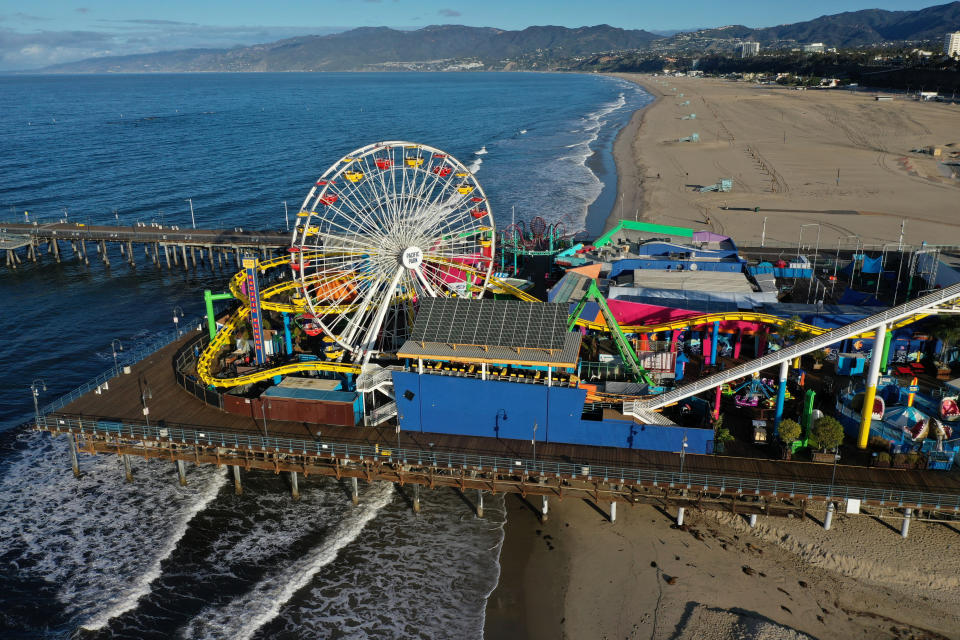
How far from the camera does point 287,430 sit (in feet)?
129

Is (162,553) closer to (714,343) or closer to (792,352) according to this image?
(792,352)

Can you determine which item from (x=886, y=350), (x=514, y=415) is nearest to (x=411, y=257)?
(x=514, y=415)

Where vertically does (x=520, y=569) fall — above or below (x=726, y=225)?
below

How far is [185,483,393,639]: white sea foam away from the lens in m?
30.7

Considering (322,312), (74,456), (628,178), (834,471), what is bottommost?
(74,456)

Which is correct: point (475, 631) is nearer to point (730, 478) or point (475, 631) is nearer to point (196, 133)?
point (730, 478)

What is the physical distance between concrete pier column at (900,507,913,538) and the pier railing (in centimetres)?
105

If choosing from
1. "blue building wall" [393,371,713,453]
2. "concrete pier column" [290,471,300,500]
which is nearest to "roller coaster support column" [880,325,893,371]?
"blue building wall" [393,371,713,453]

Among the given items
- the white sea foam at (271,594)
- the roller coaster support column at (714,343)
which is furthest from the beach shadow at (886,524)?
the white sea foam at (271,594)

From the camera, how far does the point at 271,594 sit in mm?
32562

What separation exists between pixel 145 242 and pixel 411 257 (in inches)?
1973

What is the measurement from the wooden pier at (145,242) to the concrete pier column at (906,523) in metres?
62.6

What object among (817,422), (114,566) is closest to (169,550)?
(114,566)

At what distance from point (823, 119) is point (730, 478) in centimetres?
15243
